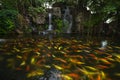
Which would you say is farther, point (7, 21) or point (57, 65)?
point (7, 21)

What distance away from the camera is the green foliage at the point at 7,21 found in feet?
43.4

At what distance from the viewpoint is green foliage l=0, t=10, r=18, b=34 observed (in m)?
13.2

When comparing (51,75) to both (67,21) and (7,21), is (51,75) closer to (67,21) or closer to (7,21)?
(7,21)

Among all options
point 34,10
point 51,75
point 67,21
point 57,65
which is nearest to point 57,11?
point 67,21

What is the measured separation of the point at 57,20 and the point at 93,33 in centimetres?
369

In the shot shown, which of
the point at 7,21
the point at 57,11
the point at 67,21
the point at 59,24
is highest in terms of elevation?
the point at 57,11

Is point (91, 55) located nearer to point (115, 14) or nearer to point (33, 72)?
point (33, 72)

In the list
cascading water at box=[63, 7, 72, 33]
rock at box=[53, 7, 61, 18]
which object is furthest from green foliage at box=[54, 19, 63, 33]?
rock at box=[53, 7, 61, 18]

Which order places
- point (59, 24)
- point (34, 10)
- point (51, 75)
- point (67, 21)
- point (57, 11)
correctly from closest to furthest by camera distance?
point (51, 75) → point (34, 10) → point (59, 24) → point (57, 11) → point (67, 21)

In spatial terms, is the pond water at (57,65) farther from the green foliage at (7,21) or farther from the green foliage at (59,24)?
the green foliage at (59,24)

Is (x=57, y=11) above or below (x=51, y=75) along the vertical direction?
above

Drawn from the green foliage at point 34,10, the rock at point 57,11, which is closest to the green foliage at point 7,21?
the green foliage at point 34,10

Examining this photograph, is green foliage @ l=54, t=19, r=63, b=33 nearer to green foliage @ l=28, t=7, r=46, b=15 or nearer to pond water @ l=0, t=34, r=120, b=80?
green foliage @ l=28, t=7, r=46, b=15

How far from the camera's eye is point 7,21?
1334 cm
